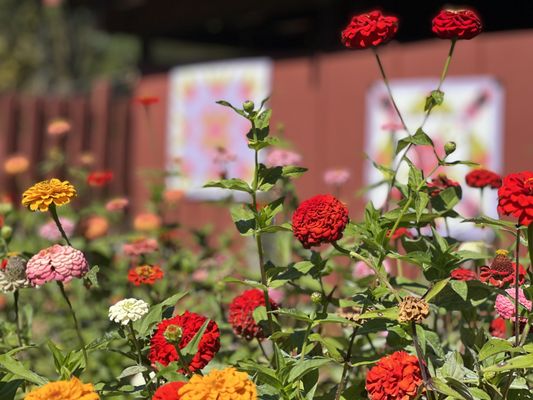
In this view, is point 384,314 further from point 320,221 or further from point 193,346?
point 193,346

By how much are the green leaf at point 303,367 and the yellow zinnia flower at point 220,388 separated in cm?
15

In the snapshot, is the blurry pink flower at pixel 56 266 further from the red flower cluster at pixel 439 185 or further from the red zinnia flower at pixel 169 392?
the red flower cluster at pixel 439 185

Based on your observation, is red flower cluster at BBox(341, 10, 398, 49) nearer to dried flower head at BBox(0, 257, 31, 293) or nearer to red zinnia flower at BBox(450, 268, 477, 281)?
red zinnia flower at BBox(450, 268, 477, 281)

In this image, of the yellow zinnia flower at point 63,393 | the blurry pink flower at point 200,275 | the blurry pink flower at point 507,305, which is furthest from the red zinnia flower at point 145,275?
the blurry pink flower at point 200,275

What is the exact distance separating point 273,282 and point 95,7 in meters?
6.20

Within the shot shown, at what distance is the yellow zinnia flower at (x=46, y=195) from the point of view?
4.28 ft

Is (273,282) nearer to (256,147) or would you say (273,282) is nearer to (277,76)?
(256,147)

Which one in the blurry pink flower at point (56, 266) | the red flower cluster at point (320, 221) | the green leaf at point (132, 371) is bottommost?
the green leaf at point (132, 371)

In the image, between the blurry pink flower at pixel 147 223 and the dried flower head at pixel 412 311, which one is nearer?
the dried flower head at pixel 412 311

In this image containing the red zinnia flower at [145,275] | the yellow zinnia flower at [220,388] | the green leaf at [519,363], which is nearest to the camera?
the yellow zinnia flower at [220,388]

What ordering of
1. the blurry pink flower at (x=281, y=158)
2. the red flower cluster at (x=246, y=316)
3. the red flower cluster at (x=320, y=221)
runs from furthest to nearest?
the blurry pink flower at (x=281, y=158) < the red flower cluster at (x=246, y=316) < the red flower cluster at (x=320, y=221)

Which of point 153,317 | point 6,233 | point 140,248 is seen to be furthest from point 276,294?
point 153,317

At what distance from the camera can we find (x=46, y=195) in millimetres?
1312

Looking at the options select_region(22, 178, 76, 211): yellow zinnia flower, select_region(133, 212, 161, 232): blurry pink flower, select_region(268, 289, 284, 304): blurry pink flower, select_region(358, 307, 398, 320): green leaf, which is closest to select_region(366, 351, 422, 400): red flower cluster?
select_region(358, 307, 398, 320): green leaf
